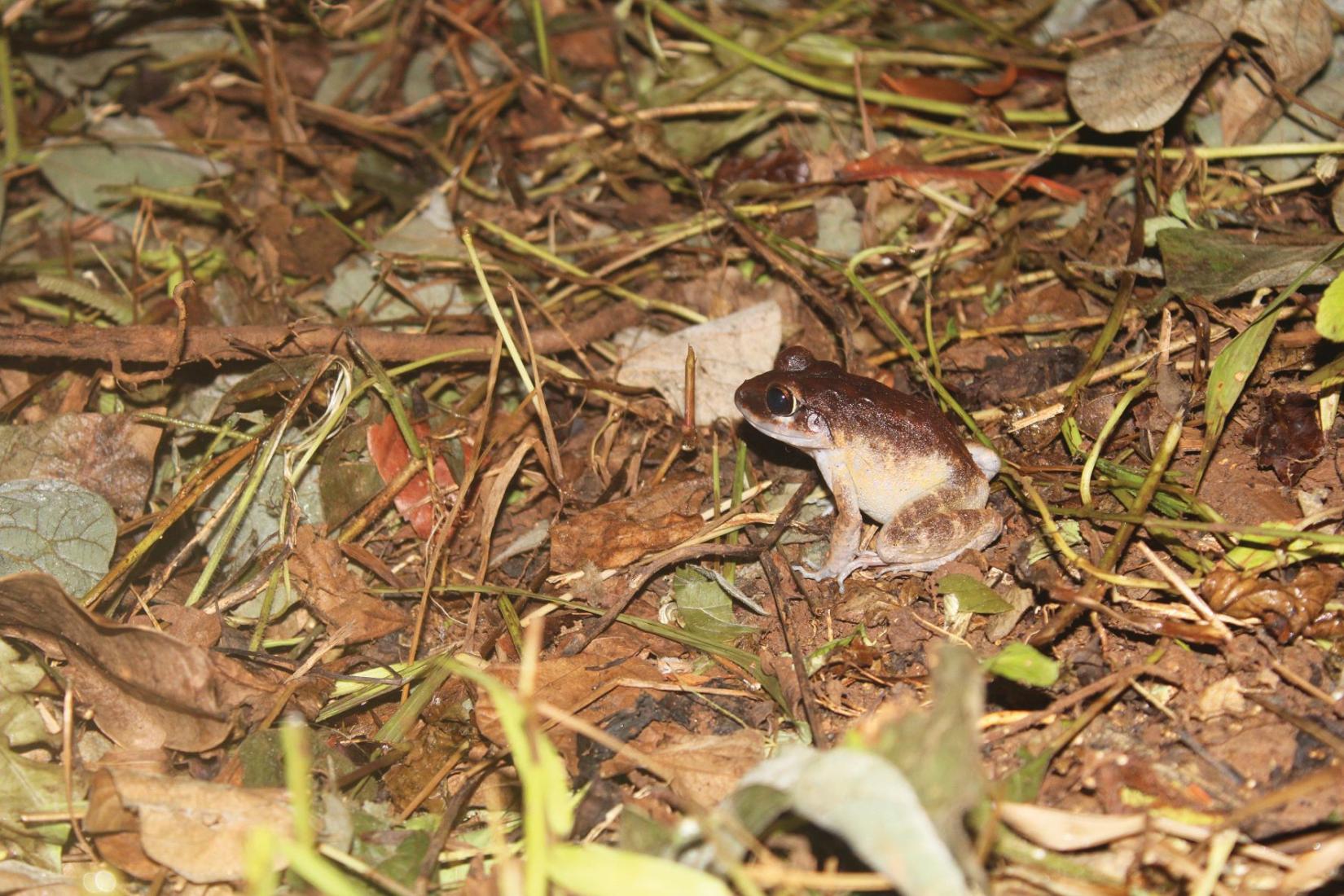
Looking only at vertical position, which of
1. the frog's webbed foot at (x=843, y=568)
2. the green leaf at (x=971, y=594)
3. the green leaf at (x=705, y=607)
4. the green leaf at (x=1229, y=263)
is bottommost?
the green leaf at (x=705, y=607)

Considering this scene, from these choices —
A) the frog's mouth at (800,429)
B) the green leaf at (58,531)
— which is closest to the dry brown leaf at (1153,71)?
the frog's mouth at (800,429)

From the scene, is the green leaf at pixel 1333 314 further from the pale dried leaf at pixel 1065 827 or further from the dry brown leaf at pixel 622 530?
the dry brown leaf at pixel 622 530

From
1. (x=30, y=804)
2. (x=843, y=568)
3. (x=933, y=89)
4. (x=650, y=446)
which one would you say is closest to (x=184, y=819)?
(x=30, y=804)

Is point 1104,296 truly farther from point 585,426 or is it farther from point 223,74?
point 223,74

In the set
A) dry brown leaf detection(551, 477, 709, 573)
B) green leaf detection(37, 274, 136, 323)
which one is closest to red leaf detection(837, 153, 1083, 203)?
dry brown leaf detection(551, 477, 709, 573)

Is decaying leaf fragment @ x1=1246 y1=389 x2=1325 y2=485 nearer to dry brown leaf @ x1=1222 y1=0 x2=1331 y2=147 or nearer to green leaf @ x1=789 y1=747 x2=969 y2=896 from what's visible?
dry brown leaf @ x1=1222 y1=0 x2=1331 y2=147

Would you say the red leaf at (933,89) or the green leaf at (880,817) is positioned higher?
the red leaf at (933,89)

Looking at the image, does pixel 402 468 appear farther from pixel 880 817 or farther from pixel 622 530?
pixel 880 817
